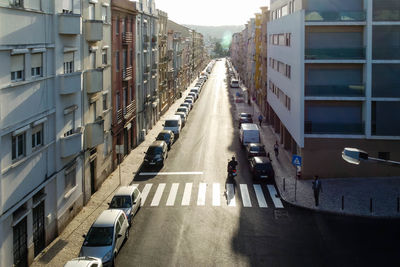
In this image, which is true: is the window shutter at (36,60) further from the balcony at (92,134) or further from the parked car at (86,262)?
the parked car at (86,262)

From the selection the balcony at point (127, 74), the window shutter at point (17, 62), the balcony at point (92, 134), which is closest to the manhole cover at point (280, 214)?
the balcony at point (92, 134)

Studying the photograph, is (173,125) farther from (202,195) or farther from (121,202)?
(121,202)

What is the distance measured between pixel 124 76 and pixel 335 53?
16985 mm

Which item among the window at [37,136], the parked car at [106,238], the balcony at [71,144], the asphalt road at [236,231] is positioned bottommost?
the asphalt road at [236,231]

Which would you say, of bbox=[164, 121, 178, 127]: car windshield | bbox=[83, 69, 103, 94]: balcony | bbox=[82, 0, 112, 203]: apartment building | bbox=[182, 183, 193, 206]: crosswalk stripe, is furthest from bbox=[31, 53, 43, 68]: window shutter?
bbox=[164, 121, 178, 127]: car windshield

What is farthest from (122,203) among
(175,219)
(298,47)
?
(298,47)

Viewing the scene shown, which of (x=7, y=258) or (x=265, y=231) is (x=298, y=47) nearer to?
(x=265, y=231)

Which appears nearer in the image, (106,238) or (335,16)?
(106,238)

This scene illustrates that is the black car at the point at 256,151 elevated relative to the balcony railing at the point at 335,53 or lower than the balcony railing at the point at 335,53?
lower

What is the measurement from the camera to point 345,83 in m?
30.3

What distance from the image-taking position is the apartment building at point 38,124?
15516 millimetres

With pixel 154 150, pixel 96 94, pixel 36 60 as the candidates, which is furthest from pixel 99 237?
pixel 154 150

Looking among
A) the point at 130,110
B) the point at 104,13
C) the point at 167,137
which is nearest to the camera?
the point at 104,13

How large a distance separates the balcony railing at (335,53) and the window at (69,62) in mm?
15817
